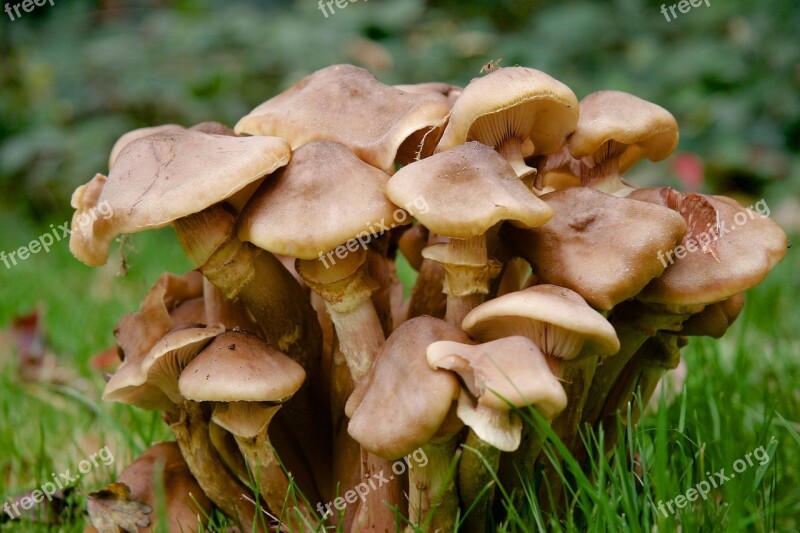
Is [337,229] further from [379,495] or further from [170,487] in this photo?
[170,487]

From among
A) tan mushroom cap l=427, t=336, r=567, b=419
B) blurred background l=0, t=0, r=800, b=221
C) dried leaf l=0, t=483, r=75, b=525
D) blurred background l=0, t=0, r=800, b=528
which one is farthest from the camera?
blurred background l=0, t=0, r=800, b=221

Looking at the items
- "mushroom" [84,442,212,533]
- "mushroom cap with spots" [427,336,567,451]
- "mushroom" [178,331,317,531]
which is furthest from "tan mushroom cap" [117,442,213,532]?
"mushroom cap with spots" [427,336,567,451]

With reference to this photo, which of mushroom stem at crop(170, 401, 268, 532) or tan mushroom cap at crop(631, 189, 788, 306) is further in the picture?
mushroom stem at crop(170, 401, 268, 532)

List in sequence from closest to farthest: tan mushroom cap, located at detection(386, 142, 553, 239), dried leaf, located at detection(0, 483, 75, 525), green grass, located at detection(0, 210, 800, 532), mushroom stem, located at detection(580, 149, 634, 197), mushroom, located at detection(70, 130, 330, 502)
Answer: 1. tan mushroom cap, located at detection(386, 142, 553, 239)
2. mushroom, located at detection(70, 130, 330, 502)
3. green grass, located at detection(0, 210, 800, 532)
4. mushroom stem, located at detection(580, 149, 634, 197)
5. dried leaf, located at detection(0, 483, 75, 525)

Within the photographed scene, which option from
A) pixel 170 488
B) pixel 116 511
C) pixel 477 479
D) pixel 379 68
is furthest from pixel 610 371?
pixel 379 68

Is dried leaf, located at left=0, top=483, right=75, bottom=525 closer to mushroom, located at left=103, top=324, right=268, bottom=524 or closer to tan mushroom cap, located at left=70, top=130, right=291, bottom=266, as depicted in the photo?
mushroom, located at left=103, top=324, right=268, bottom=524
